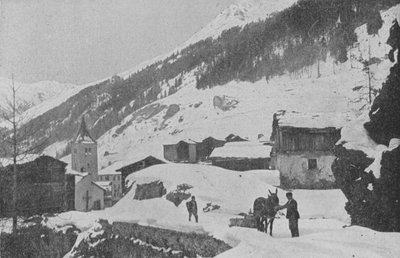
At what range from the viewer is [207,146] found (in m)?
24.5

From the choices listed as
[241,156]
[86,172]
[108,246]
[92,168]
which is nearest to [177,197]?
[108,246]

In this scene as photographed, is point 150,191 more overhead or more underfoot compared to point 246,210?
more overhead

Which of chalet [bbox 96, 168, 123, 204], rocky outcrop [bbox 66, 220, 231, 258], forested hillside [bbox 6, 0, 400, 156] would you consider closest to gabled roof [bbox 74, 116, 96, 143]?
forested hillside [bbox 6, 0, 400, 156]

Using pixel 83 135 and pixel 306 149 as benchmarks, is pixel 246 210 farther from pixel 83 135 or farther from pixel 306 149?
pixel 83 135

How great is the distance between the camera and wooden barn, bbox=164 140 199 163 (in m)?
21.2

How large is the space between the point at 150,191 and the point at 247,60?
83.8ft

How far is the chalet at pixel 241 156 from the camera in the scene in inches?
940

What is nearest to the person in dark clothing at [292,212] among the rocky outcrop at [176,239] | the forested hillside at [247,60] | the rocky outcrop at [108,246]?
the rocky outcrop at [176,239]

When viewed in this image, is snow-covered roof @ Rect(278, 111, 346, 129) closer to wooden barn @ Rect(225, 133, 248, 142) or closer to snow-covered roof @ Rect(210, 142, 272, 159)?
snow-covered roof @ Rect(210, 142, 272, 159)

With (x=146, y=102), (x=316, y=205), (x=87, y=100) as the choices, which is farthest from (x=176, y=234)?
(x=87, y=100)

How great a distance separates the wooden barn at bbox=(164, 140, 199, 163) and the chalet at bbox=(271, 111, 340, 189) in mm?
5311

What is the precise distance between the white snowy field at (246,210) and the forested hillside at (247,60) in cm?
1393

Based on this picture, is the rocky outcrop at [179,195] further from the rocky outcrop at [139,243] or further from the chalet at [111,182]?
the chalet at [111,182]

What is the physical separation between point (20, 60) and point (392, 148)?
1189 cm
